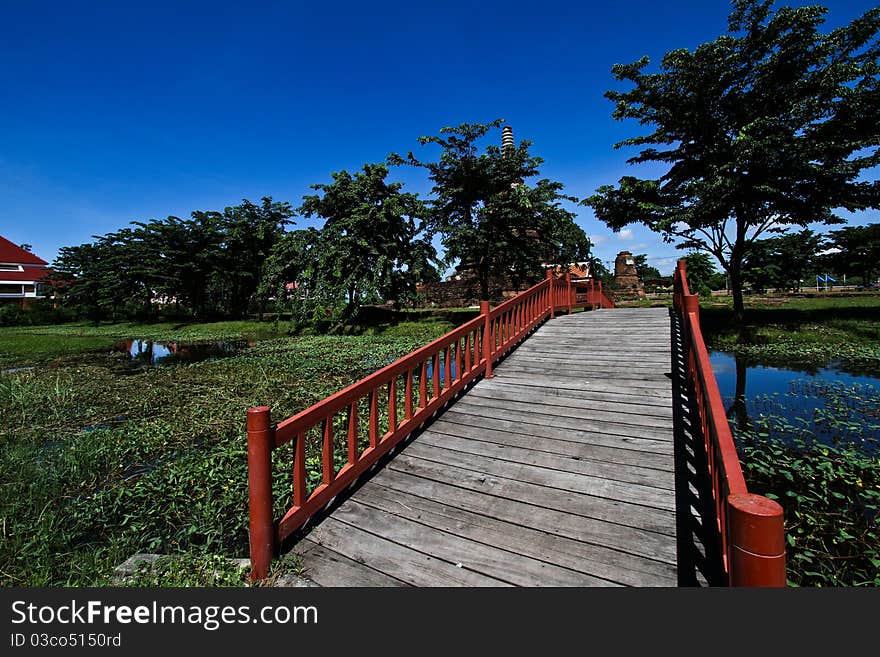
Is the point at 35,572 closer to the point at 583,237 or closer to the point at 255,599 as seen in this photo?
the point at 255,599

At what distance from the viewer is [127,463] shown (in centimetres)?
424

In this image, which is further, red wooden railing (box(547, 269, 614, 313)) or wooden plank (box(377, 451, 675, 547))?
red wooden railing (box(547, 269, 614, 313))

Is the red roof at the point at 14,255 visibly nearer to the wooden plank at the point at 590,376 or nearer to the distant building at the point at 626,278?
the wooden plank at the point at 590,376

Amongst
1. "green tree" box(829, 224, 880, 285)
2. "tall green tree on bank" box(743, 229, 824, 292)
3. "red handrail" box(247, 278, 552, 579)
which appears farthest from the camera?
"tall green tree on bank" box(743, 229, 824, 292)

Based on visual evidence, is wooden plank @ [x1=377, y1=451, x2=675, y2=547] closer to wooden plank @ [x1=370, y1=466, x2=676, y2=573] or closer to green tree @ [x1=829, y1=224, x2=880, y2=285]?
wooden plank @ [x1=370, y1=466, x2=676, y2=573]

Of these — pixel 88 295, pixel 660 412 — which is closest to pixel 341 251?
pixel 660 412

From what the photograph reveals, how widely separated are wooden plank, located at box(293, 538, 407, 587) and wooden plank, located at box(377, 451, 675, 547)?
101 centimetres

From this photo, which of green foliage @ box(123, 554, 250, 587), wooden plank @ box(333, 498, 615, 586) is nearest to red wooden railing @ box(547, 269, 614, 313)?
wooden plank @ box(333, 498, 615, 586)

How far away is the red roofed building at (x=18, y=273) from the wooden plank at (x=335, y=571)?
56.6 meters

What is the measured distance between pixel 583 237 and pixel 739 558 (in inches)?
613

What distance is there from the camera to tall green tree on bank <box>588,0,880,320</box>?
35.4 feet

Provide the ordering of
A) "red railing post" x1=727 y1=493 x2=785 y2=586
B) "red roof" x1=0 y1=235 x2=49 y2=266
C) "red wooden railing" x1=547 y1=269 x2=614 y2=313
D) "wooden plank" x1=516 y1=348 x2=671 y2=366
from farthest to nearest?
"red roof" x1=0 y1=235 x2=49 y2=266
"red wooden railing" x1=547 y1=269 x2=614 y2=313
"wooden plank" x1=516 y1=348 x2=671 y2=366
"red railing post" x1=727 y1=493 x2=785 y2=586

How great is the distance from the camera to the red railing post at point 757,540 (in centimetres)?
125

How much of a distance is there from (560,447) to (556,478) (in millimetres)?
532
